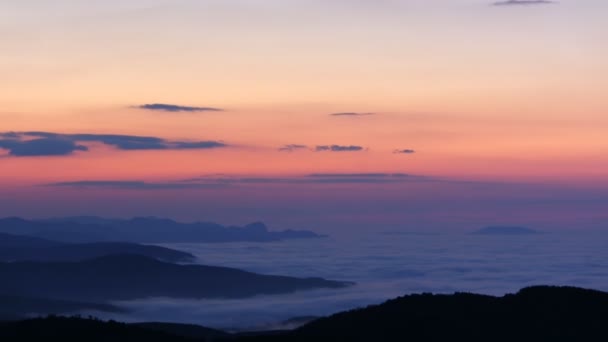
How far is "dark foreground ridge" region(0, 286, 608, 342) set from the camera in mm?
54812

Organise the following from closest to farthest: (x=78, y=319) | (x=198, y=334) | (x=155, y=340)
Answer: (x=155, y=340)
(x=78, y=319)
(x=198, y=334)

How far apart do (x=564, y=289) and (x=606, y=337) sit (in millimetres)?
8237

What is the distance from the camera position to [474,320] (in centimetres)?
5797

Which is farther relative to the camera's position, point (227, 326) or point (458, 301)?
point (227, 326)

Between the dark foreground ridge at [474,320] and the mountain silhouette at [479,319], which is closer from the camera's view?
the dark foreground ridge at [474,320]

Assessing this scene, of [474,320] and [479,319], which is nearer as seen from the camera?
[474,320]

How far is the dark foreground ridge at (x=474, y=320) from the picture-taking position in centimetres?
5481

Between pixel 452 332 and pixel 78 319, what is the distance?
20536 millimetres

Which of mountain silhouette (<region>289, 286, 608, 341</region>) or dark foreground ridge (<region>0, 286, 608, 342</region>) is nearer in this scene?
dark foreground ridge (<region>0, 286, 608, 342</region>)

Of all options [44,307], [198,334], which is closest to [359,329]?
[198,334]

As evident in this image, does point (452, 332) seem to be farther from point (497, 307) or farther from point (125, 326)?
point (125, 326)

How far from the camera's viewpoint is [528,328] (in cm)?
5662

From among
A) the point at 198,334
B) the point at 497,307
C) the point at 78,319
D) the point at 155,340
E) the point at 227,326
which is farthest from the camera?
the point at 227,326

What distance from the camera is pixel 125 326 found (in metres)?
48.3
